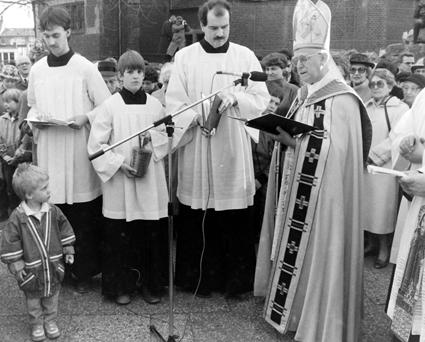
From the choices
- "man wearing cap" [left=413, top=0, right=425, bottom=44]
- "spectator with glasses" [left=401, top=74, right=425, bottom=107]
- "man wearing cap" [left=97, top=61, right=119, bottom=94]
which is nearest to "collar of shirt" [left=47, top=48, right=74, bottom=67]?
"man wearing cap" [left=97, top=61, right=119, bottom=94]

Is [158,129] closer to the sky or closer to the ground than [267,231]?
closer to the sky

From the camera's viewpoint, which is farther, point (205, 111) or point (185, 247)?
Answer: point (185, 247)

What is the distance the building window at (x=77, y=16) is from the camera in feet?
69.9

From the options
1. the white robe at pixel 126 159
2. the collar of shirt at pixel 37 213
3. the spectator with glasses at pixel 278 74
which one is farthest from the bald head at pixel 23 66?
the collar of shirt at pixel 37 213

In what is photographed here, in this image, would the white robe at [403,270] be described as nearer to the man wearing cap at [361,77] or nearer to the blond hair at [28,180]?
the blond hair at [28,180]

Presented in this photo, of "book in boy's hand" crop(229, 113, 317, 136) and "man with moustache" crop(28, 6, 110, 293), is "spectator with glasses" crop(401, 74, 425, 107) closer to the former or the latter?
"book in boy's hand" crop(229, 113, 317, 136)

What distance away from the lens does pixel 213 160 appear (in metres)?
4.50

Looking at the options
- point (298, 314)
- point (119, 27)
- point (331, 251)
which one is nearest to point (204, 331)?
point (298, 314)

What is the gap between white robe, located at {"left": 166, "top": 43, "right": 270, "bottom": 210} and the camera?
448 cm

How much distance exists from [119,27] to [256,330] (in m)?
19.0

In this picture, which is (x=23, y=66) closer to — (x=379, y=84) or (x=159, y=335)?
(x=379, y=84)

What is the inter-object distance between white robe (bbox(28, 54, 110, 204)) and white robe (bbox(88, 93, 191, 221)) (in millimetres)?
255

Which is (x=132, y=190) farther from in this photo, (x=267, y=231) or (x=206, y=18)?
(x=206, y=18)

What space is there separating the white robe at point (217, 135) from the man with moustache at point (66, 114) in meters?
0.74
